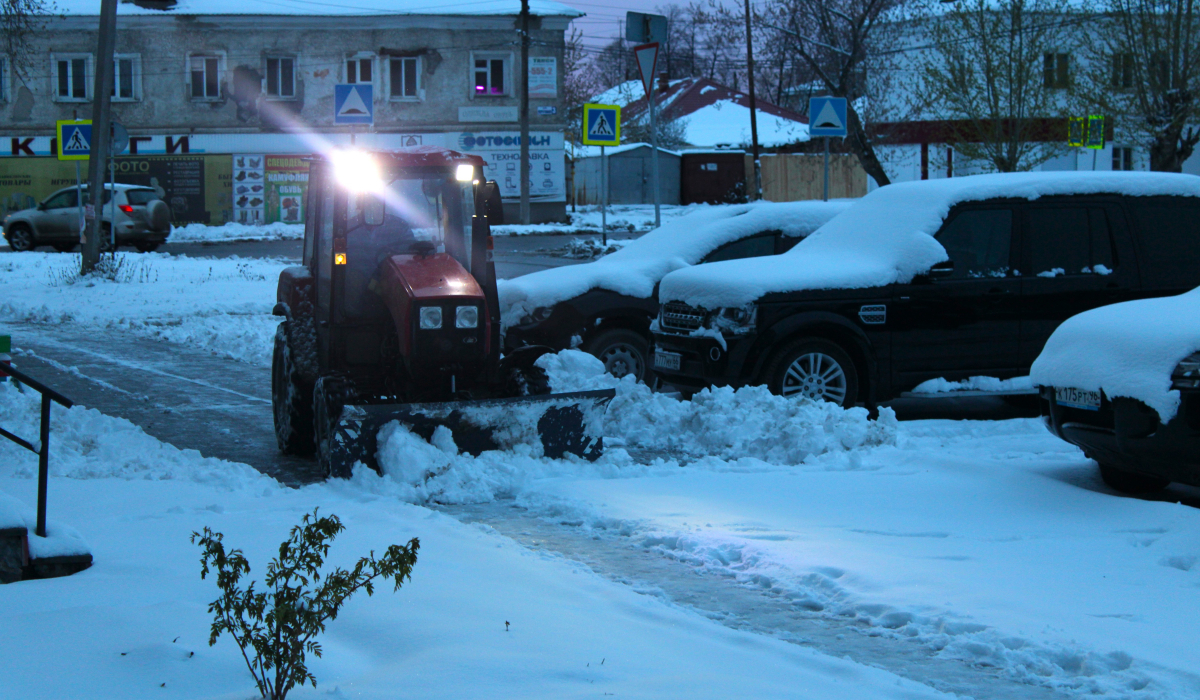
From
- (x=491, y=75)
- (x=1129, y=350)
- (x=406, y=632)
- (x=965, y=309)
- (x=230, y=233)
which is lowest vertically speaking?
(x=406, y=632)


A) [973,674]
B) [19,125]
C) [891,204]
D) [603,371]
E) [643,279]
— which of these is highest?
[19,125]

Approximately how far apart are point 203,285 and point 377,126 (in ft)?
69.0

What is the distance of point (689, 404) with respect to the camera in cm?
808

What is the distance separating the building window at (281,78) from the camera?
128 ft

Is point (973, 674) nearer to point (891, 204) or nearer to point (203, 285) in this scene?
point (891, 204)

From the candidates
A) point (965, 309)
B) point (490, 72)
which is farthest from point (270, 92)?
point (965, 309)

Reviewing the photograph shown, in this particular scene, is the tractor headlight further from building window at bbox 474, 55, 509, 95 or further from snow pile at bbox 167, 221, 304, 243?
building window at bbox 474, 55, 509, 95

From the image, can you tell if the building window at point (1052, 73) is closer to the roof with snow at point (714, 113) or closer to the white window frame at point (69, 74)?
the roof with snow at point (714, 113)

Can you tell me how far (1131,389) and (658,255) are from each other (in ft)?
17.6

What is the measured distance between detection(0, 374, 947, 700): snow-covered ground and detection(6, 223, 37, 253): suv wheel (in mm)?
25762

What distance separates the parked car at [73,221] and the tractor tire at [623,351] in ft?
70.3

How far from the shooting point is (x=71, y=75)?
125ft

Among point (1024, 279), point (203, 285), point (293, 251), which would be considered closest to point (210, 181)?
point (293, 251)

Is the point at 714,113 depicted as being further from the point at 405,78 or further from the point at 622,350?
the point at 622,350
